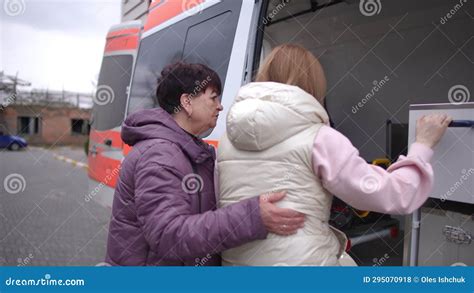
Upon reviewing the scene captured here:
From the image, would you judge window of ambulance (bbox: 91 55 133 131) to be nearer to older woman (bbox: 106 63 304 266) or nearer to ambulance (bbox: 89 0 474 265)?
ambulance (bbox: 89 0 474 265)

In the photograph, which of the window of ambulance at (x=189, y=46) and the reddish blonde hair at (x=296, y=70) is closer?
the reddish blonde hair at (x=296, y=70)

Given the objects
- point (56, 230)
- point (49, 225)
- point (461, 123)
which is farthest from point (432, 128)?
point (49, 225)

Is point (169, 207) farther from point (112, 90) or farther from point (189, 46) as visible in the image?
point (112, 90)

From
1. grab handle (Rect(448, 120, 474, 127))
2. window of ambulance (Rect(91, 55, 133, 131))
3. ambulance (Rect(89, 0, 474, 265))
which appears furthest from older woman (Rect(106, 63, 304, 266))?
window of ambulance (Rect(91, 55, 133, 131))

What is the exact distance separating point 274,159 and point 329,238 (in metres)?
0.29

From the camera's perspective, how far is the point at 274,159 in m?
1.04

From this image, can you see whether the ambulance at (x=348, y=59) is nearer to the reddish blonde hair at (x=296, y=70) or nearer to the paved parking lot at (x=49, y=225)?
the paved parking lot at (x=49, y=225)

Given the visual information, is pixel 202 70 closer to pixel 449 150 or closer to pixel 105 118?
pixel 449 150

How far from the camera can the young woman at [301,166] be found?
100cm

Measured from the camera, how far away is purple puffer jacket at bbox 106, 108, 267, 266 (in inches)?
40.4

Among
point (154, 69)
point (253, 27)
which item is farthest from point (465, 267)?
point (154, 69)

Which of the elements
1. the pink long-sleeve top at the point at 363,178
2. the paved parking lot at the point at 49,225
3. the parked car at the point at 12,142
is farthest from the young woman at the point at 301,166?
the parked car at the point at 12,142

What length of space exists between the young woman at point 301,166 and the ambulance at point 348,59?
1224mm

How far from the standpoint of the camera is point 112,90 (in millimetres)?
4074
